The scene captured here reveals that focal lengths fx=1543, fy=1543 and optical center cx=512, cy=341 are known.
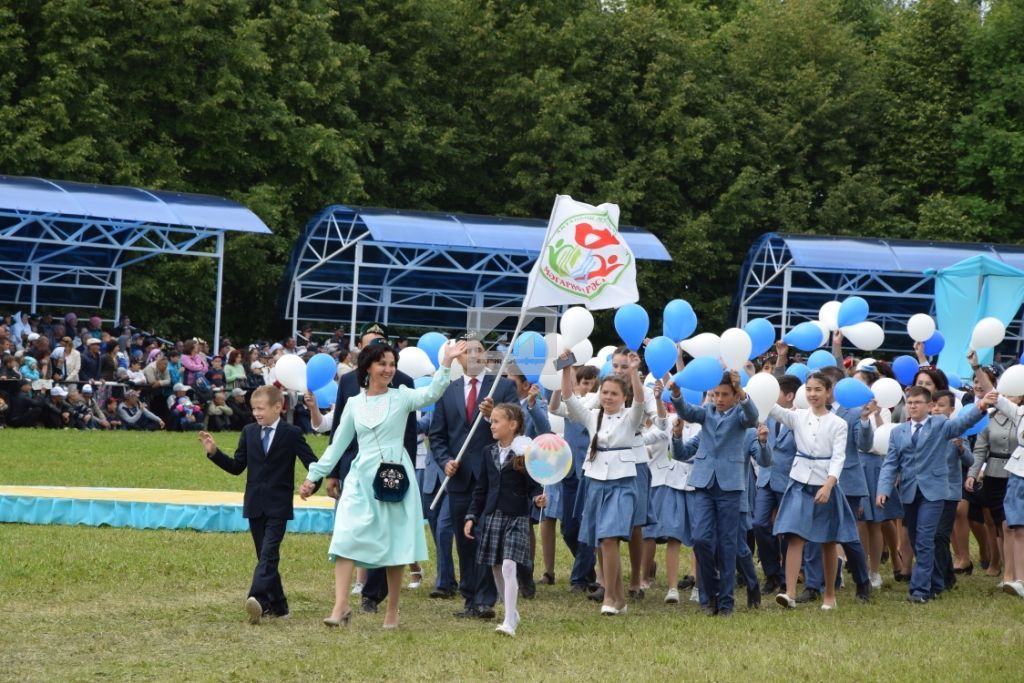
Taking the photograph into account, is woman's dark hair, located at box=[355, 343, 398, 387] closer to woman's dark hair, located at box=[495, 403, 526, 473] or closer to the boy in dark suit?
the boy in dark suit

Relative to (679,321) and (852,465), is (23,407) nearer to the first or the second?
(679,321)

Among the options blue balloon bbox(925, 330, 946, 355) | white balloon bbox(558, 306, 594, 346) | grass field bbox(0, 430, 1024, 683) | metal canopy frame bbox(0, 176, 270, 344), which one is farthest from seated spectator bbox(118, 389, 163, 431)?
white balloon bbox(558, 306, 594, 346)

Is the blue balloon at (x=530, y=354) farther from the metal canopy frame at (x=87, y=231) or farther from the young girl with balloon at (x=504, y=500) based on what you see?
the metal canopy frame at (x=87, y=231)

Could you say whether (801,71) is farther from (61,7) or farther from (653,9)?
(61,7)

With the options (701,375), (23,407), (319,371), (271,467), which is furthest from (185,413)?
(701,375)

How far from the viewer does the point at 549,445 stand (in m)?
9.38

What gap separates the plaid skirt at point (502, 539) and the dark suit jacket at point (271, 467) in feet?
3.88

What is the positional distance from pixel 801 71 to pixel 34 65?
20.2m

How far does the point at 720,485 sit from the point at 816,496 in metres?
0.88

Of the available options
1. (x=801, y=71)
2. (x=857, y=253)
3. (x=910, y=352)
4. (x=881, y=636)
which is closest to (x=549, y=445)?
Result: (x=881, y=636)

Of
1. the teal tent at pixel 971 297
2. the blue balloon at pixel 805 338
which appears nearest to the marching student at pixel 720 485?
the blue balloon at pixel 805 338

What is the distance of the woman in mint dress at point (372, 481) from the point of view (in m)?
9.27

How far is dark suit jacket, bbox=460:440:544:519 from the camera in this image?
383 inches

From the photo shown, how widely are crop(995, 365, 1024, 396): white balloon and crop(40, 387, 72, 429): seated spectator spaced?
589 inches
